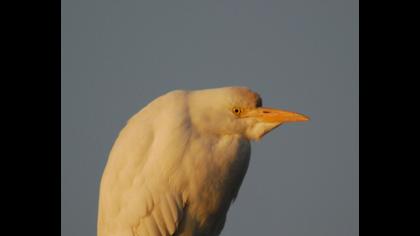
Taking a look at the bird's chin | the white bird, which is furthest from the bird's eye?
the bird's chin

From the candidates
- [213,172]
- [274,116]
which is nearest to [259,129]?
[274,116]

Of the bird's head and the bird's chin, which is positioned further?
the bird's chin

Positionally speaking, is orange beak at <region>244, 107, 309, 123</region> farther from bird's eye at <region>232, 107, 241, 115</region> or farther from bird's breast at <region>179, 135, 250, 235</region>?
bird's breast at <region>179, 135, 250, 235</region>

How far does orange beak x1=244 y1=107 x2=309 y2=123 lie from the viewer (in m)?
5.07

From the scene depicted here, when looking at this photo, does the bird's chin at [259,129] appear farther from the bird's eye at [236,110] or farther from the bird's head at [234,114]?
the bird's eye at [236,110]

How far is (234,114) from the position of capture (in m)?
5.03

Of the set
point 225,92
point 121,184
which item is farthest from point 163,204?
point 225,92

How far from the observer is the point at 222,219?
5.34 meters

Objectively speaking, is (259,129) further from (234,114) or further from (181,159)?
(181,159)

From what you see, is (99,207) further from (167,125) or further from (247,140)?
(247,140)

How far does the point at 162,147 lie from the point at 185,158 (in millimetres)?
207

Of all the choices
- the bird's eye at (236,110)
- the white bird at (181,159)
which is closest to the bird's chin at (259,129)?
the white bird at (181,159)

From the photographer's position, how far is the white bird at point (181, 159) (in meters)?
4.92

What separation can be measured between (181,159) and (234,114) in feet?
1.89
